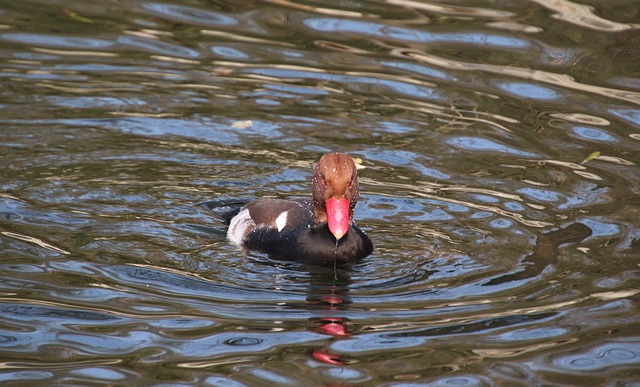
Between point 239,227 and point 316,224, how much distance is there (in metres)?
0.66

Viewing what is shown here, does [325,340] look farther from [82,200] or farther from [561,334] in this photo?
[82,200]

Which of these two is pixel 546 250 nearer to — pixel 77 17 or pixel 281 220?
pixel 281 220

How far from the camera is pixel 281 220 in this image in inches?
358

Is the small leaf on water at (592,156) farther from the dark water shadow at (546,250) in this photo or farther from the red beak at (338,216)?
the red beak at (338,216)

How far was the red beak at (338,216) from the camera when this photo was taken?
8414 millimetres

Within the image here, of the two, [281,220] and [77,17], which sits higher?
[77,17]

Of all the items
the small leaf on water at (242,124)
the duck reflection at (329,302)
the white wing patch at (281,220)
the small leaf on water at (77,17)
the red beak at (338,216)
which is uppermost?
the small leaf on water at (77,17)

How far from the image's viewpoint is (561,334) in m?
6.98

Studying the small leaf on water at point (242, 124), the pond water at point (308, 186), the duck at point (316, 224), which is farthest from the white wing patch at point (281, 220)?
the small leaf on water at point (242, 124)

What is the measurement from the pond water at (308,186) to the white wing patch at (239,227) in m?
0.09

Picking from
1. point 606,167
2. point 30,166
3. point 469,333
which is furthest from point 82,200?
point 606,167

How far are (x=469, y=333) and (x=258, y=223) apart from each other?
8.64 ft

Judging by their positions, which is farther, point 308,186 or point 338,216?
point 308,186

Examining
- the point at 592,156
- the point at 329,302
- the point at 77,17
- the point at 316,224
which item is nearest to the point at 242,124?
the point at 316,224
